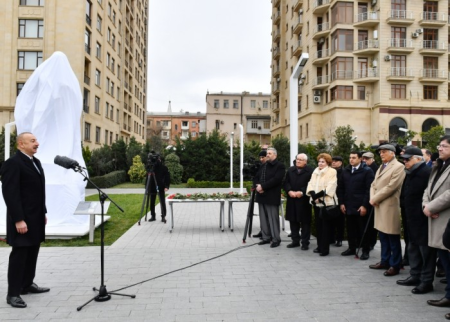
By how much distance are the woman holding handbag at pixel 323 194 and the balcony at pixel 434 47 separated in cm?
4185

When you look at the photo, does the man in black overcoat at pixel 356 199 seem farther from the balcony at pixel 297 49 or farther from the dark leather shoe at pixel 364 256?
the balcony at pixel 297 49

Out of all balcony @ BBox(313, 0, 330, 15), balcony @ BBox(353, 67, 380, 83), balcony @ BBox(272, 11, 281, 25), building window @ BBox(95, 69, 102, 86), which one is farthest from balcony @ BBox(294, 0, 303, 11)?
building window @ BBox(95, 69, 102, 86)

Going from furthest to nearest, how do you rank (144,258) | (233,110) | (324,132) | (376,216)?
1. (233,110)
2. (324,132)
3. (144,258)
4. (376,216)

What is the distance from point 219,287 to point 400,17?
45321 millimetres

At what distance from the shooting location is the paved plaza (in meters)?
4.41

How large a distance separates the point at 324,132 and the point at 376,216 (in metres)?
41.0

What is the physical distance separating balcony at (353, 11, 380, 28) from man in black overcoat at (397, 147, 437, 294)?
41.6 m

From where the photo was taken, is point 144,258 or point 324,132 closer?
point 144,258

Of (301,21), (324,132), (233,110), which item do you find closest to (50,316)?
(324,132)

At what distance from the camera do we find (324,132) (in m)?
46.0

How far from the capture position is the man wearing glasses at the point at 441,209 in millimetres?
4684

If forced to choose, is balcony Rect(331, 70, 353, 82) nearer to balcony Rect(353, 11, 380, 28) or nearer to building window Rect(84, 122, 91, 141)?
balcony Rect(353, 11, 380, 28)

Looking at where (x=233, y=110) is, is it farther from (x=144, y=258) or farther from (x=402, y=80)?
(x=144, y=258)

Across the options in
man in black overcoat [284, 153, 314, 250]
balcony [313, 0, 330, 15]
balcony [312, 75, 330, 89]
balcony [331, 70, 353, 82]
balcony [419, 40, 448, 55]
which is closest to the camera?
man in black overcoat [284, 153, 314, 250]
